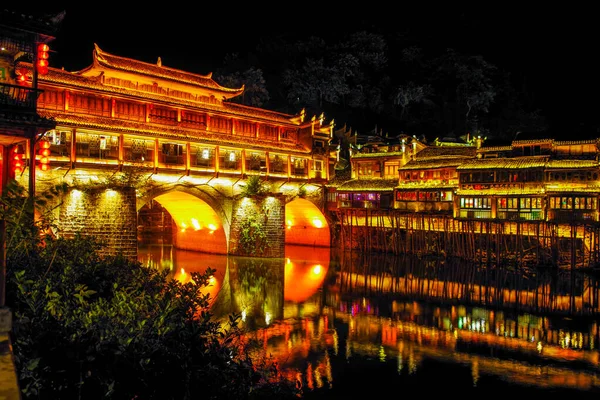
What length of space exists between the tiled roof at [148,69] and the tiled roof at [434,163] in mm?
16169

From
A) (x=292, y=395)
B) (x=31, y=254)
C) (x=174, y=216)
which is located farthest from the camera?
(x=174, y=216)

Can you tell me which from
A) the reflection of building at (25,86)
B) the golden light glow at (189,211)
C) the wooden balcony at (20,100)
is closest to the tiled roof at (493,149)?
the golden light glow at (189,211)

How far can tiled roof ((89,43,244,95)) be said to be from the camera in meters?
31.7

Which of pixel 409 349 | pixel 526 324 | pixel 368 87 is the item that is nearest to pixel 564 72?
pixel 368 87

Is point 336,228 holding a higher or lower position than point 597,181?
lower

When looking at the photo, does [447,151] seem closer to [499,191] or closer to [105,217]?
[499,191]

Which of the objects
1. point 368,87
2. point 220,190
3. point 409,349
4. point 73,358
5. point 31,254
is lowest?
point 409,349

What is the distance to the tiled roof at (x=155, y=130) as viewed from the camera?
92.5ft

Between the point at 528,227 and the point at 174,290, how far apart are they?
99.2 feet

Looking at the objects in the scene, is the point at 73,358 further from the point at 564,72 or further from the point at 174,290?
the point at 564,72

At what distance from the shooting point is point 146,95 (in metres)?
33.2

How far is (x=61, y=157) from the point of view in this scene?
27.8 m

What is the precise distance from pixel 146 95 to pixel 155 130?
8.43 feet

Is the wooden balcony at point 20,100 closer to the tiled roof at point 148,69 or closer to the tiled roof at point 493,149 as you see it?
the tiled roof at point 148,69
